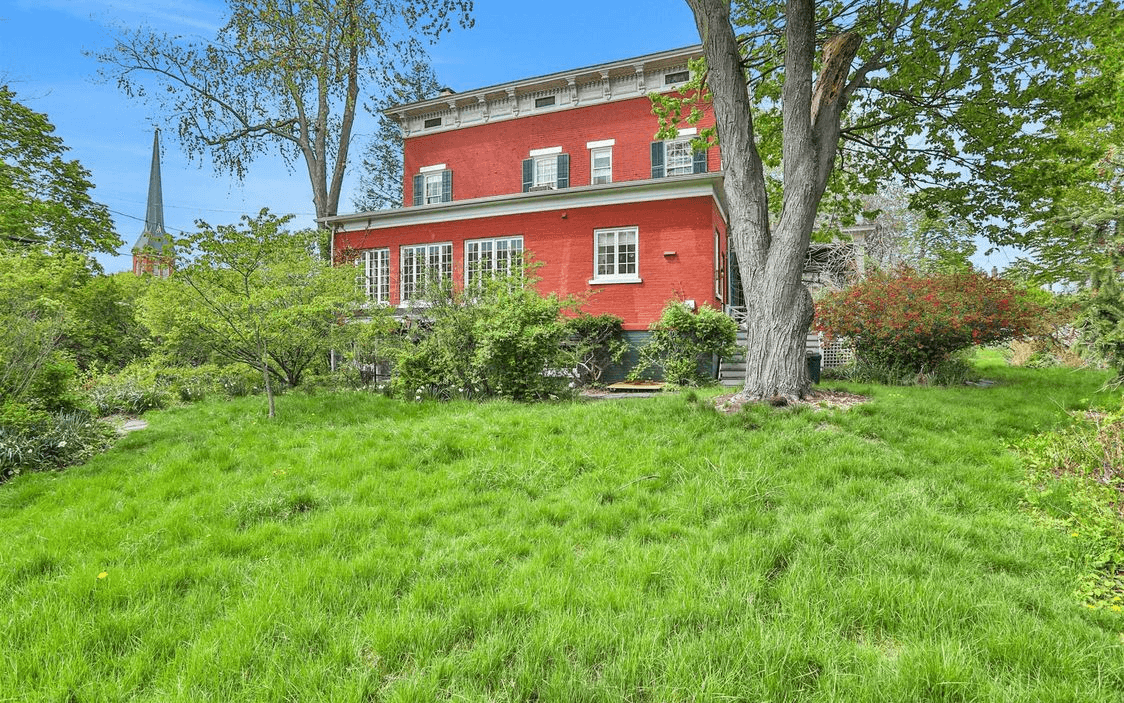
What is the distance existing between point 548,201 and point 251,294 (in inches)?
355

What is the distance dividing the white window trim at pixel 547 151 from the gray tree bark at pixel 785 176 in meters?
12.2

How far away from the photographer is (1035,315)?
9.60m

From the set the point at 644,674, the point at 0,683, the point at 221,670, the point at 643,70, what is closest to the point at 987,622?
the point at 644,674

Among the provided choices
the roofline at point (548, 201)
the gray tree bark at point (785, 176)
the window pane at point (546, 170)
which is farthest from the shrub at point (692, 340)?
the window pane at point (546, 170)

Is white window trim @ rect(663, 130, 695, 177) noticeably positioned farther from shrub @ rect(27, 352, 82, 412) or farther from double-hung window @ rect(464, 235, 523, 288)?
shrub @ rect(27, 352, 82, 412)

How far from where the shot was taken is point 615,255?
14180mm

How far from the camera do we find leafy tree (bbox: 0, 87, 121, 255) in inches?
489

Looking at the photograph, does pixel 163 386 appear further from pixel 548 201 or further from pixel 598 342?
pixel 548 201

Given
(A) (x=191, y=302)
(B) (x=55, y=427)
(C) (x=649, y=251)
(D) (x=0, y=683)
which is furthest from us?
(C) (x=649, y=251)

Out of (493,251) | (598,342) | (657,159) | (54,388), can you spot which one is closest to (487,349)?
(598,342)

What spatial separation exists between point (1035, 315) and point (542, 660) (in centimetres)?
1168

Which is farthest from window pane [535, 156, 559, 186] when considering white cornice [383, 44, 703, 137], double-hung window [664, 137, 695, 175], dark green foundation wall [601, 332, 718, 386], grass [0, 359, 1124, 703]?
grass [0, 359, 1124, 703]

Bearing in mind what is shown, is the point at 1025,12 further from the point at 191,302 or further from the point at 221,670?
the point at 191,302

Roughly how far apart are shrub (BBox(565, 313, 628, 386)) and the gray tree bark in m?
5.29
